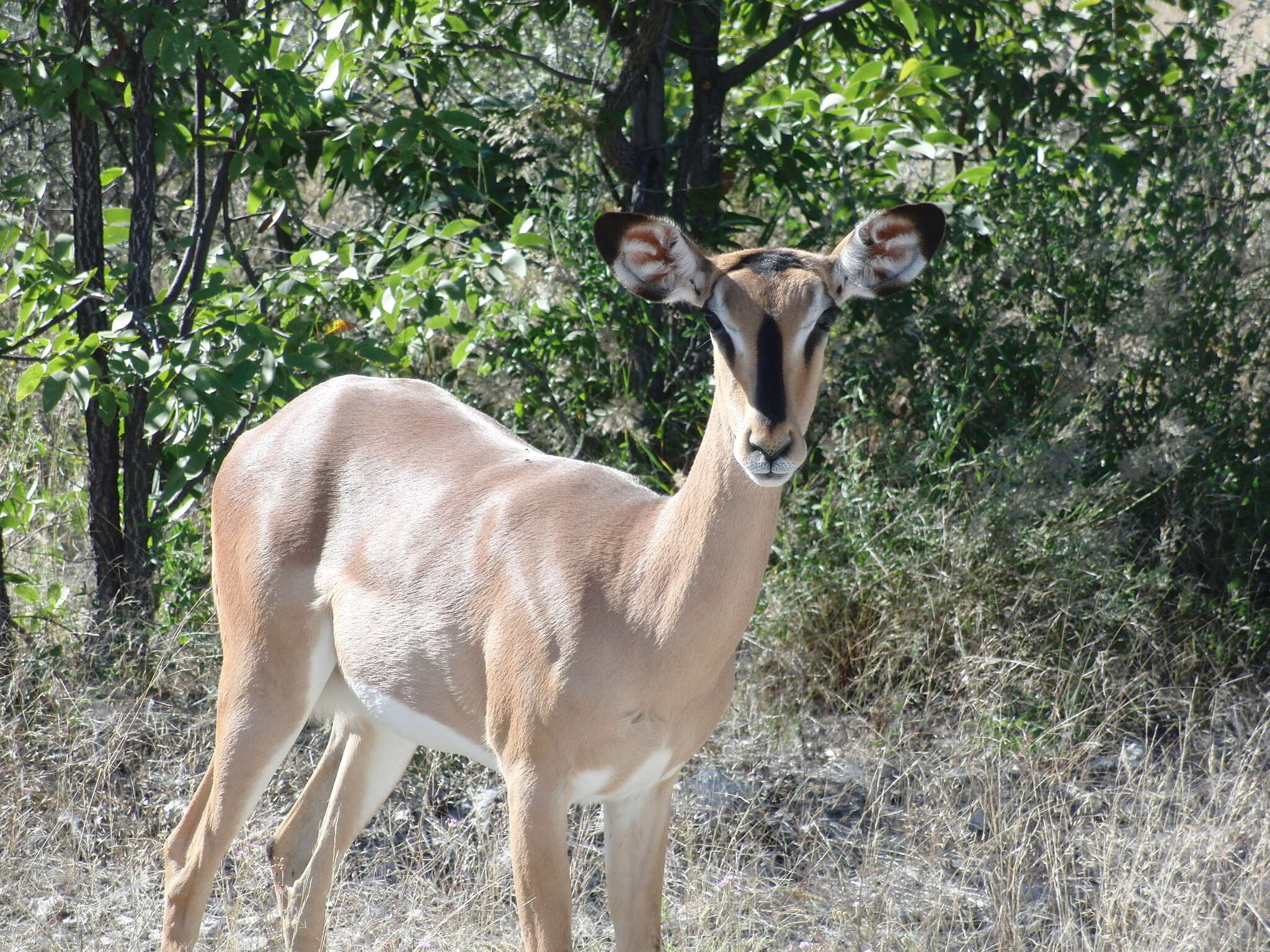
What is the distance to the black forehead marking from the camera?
2.65 metres

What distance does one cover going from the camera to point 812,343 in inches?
102

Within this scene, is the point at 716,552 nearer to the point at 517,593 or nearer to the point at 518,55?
the point at 517,593

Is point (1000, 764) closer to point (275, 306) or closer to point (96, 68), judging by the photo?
point (275, 306)

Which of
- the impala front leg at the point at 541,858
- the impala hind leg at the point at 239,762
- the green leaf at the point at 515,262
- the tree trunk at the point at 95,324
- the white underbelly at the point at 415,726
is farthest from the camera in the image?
the tree trunk at the point at 95,324

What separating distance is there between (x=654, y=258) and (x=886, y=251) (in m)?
0.48

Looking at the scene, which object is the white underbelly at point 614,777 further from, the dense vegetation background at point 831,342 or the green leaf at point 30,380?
the green leaf at point 30,380

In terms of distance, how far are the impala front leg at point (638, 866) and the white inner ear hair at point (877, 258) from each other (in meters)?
1.14

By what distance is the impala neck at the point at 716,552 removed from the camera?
2629 millimetres

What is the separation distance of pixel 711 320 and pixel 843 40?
312 cm

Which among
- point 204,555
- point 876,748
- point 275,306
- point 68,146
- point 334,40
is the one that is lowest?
point 876,748

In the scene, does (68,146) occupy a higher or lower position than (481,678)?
higher

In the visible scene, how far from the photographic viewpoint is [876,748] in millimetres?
4402

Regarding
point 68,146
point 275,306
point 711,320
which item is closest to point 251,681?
point 711,320

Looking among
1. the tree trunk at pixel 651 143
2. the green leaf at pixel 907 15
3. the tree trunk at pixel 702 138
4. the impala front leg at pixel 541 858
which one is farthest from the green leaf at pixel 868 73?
the impala front leg at pixel 541 858
